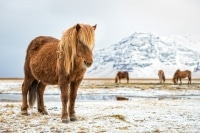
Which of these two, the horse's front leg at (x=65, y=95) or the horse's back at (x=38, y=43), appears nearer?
the horse's front leg at (x=65, y=95)

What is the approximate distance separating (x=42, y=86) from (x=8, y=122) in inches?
92.9

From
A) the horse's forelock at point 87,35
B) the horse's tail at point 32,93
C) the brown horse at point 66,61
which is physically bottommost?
the horse's tail at point 32,93

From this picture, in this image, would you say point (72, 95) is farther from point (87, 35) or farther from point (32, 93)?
point (32, 93)

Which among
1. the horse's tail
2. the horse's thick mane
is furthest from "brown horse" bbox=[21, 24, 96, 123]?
the horse's tail

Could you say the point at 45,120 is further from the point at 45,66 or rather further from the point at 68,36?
the point at 68,36

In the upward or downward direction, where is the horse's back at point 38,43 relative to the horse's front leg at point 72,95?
upward

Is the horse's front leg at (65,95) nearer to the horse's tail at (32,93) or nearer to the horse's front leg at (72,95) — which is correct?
the horse's front leg at (72,95)

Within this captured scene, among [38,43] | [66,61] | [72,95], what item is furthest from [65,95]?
[38,43]

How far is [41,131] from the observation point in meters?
7.82

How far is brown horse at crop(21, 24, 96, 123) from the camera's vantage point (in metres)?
8.58

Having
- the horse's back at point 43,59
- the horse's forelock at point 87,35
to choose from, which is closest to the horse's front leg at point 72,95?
the horse's back at point 43,59

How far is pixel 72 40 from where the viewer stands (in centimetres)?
876

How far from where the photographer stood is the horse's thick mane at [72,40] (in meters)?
8.59

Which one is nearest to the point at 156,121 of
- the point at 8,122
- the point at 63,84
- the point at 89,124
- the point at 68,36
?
the point at 89,124
